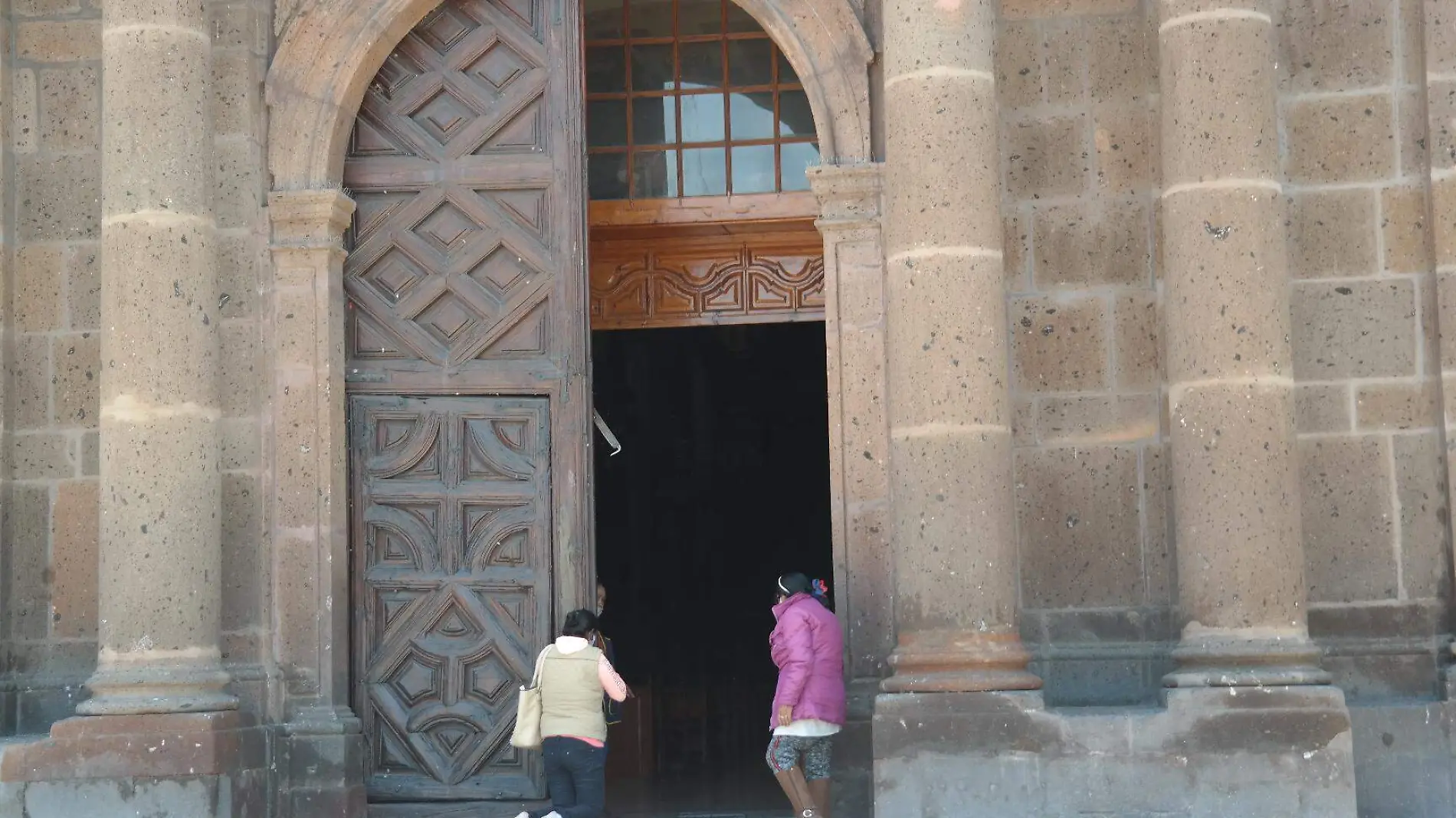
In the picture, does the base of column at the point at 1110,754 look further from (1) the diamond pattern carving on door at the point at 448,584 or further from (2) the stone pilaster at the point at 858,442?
(1) the diamond pattern carving on door at the point at 448,584

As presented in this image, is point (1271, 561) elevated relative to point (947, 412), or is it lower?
lower

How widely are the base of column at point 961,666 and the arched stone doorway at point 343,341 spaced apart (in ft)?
2.27

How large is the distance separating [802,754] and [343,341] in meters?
3.18

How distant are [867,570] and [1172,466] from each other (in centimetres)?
151

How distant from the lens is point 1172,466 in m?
9.16

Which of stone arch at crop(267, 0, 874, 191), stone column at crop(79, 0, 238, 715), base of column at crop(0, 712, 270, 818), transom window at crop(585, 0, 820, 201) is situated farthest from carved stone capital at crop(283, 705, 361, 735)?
transom window at crop(585, 0, 820, 201)

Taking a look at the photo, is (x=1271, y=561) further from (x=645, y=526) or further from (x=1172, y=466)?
(x=645, y=526)

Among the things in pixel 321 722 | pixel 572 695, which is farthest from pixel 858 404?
pixel 321 722

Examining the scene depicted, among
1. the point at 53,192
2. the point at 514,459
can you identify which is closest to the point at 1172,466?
the point at 514,459

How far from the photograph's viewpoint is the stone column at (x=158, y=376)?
9180 mm

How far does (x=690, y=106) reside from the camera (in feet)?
36.6

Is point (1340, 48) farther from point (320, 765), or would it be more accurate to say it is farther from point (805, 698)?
point (320, 765)

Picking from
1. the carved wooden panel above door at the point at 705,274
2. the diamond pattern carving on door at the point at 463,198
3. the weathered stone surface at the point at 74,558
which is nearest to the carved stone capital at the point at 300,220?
the diamond pattern carving on door at the point at 463,198

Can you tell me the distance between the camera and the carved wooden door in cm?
1001
